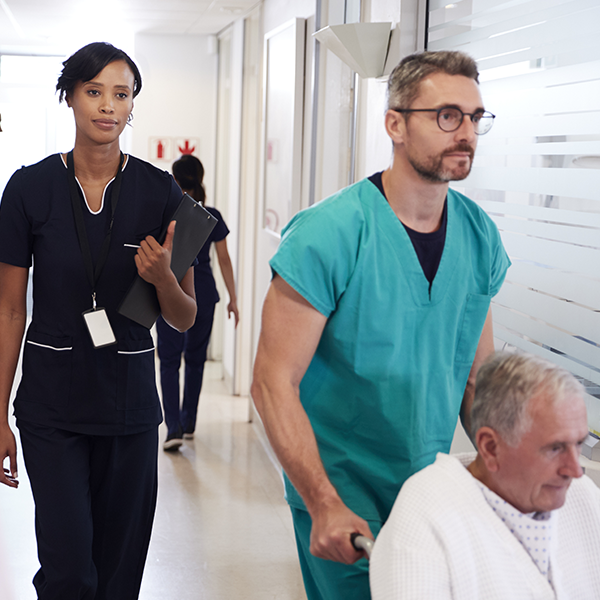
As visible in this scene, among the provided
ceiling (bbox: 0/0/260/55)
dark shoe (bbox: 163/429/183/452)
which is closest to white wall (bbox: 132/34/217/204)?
ceiling (bbox: 0/0/260/55)

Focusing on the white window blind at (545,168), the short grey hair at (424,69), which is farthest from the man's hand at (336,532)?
the white window blind at (545,168)

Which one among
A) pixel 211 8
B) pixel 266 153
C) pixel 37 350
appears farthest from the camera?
pixel 211 8

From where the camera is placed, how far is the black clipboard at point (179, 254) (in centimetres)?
182

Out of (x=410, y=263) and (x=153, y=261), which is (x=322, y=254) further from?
(x=153, y=261)

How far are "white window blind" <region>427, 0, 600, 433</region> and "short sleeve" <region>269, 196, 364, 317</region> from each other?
2.09 feet

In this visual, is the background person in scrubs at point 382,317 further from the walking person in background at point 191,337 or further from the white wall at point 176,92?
the white wall at point 176,92

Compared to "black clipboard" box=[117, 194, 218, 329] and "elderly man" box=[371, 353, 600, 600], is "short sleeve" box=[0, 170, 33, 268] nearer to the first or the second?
"black clipboard" box=[117, 194, 218, 329]

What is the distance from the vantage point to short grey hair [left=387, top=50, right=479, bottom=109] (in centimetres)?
130

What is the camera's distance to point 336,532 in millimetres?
1163

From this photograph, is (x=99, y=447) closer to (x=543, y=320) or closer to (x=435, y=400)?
(x=435, y=400)

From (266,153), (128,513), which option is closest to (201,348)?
(266,153)

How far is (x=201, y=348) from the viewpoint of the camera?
4309mm

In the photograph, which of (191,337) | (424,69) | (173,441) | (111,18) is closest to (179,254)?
(424,69)

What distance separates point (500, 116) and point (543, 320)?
1.93 ft
